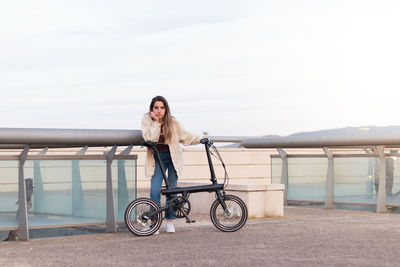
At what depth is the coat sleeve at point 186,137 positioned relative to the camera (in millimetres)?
9209

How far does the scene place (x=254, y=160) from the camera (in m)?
22.7

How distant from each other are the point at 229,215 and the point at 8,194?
8.52ft

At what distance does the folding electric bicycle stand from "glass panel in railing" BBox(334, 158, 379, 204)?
4411 mm

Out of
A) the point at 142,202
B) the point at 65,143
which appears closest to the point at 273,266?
the point at 142,202

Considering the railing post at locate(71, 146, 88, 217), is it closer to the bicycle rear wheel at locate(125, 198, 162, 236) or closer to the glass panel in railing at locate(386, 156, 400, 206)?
the bicycle rear wheel at locate(125, 198, 162, 236)

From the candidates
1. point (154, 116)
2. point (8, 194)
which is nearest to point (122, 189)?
Answer: point (154, 116)

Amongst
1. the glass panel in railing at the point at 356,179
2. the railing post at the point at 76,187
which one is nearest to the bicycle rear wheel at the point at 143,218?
the railing post at the point at 76,187

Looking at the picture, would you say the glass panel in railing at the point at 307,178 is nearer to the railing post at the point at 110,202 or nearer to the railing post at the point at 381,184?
the railing post at the point at 381,184

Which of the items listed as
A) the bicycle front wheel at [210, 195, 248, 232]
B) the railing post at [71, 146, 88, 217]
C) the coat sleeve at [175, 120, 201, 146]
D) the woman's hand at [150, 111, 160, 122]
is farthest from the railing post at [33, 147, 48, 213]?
the bicycle front wheel at [210, 195, 248, 232]

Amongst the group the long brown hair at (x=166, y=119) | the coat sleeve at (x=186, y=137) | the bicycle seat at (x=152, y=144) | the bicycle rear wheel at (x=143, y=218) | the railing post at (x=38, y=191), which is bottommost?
the bicycle rear wheel at (x=143, y=218)

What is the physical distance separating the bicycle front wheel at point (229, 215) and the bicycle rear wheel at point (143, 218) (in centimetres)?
69

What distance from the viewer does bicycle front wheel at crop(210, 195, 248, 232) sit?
357 inches

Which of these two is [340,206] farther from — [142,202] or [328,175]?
[142,202]

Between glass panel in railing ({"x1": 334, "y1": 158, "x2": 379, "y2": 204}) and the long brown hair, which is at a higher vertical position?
the long brown hair
